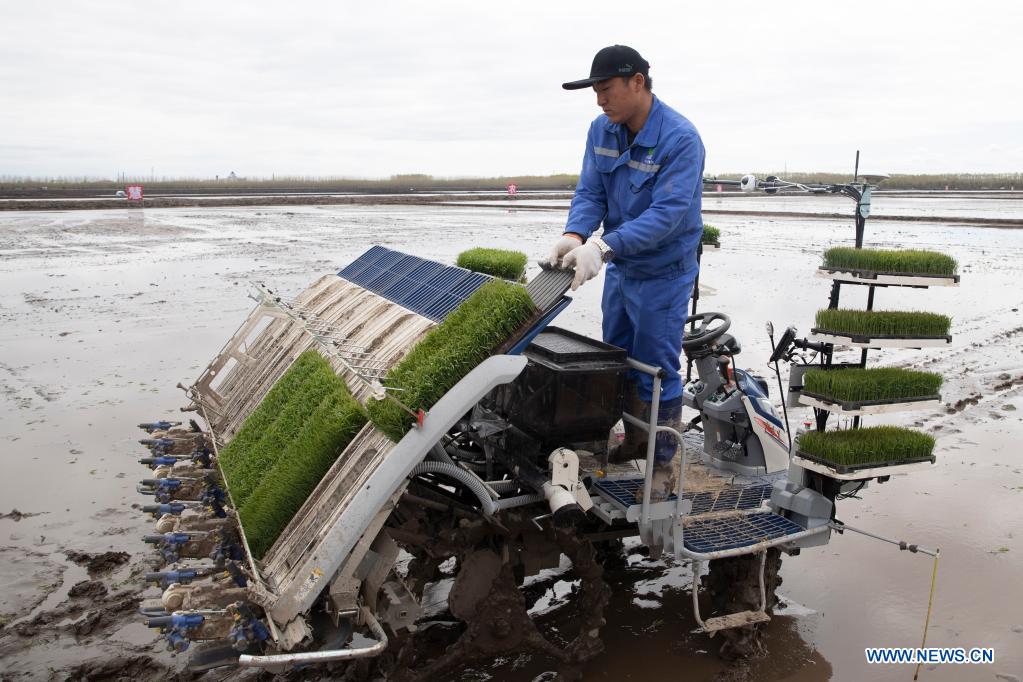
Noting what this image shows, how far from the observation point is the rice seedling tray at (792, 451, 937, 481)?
454 cm

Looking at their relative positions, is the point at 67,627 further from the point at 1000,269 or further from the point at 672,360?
the point at 1000,269

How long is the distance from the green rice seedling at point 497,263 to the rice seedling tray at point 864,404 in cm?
301

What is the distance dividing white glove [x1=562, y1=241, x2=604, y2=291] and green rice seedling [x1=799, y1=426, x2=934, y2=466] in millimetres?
1722

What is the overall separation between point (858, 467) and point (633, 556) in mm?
2235

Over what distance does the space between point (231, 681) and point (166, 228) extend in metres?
28.9

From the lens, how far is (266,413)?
5.52 m

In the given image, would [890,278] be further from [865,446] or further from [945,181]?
[945,181]

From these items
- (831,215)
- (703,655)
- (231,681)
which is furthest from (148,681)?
(831,215)

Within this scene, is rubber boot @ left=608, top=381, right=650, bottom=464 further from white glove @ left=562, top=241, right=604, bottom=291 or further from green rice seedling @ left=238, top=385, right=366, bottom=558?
green rice seedling @ left=238, top=385, right=366, bottom=558

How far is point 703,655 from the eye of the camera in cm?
497

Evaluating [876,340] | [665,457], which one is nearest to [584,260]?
[665,457]

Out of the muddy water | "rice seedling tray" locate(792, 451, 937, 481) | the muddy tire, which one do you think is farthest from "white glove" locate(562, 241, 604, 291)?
the muddy water

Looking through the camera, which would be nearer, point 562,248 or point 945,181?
point 562,248

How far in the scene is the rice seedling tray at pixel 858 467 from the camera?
454 centimetres
